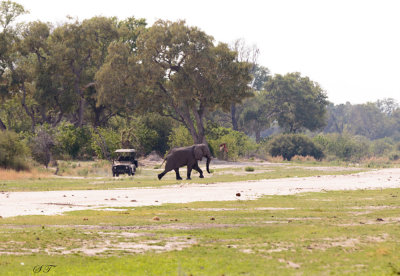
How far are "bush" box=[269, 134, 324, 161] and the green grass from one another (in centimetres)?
6704

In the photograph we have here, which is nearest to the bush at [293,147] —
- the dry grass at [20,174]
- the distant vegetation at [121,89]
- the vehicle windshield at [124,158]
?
the distant vegetation at [121,89]

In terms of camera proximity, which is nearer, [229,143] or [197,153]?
[197,153]

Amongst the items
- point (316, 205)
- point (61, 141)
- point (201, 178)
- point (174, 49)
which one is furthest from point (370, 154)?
point (316, 205)

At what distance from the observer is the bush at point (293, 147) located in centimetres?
8750

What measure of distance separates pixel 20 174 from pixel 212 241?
1236 inches

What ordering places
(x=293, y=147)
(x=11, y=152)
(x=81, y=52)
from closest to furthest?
(x=11, y=152), (x=81, y=52), (x=293, y=147)

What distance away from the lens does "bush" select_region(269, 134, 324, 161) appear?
87.5 meters

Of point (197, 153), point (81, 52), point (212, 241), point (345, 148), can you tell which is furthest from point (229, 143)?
point (212, 241)

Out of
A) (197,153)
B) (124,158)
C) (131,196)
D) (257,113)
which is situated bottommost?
(131,196)

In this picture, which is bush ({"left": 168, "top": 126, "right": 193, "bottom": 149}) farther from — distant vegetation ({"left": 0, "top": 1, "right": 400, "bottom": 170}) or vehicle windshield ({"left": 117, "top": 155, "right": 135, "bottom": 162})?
vehicle windshield ({"left": 117, "top": 155, "right": 135, "bottom": 162})

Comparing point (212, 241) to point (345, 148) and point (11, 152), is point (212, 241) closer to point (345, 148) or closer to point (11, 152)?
point (11, 152)

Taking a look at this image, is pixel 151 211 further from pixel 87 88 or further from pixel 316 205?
pixel 87 88

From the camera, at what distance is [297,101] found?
4094 inches

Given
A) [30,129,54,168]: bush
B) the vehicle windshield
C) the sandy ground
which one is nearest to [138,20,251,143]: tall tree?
[30,129,54,168]: bush
